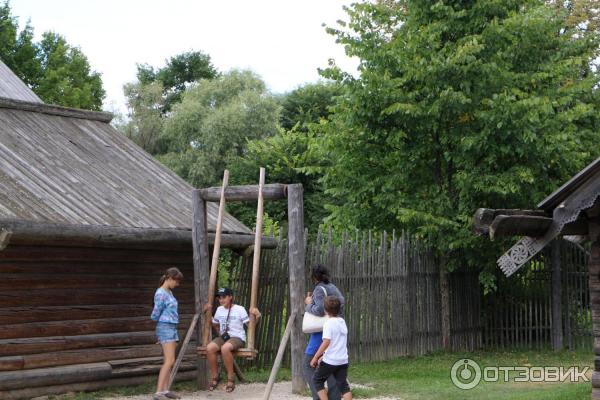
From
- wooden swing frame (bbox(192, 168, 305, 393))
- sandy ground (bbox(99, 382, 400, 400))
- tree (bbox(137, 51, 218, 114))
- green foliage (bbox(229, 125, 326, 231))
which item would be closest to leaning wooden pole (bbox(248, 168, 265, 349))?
wooden swing frame (bbox(192, 168, 305, 393))

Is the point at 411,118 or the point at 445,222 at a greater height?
the point at 411,118

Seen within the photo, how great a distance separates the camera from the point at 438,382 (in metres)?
13.0

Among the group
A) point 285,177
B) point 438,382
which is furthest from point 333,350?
point 285,177

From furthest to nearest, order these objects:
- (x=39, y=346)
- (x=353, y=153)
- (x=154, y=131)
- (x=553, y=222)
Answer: (x=154, y=131), (x=353, y=153), (x=39, y=346), (x=553, y=222)

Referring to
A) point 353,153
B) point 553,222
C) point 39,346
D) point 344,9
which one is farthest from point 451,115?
point 39,346

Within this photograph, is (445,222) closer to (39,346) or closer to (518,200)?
(518,200)

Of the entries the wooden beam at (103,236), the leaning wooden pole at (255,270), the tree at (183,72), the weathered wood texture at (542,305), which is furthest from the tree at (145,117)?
the leaning wooden pole at (255,270)

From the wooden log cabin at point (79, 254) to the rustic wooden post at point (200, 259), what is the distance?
0.25 m

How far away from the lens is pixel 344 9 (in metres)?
17.4

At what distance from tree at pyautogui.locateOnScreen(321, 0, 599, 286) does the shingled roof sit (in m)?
3.79

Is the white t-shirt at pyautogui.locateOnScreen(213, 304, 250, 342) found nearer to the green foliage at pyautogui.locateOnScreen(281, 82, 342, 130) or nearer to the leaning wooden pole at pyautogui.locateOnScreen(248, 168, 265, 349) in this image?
the leaning wooden pole at pyautogui.locateOnScreen(248, 168, 265, 349)

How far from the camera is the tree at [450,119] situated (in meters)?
15.8

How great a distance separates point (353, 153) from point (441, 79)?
217 centimetres

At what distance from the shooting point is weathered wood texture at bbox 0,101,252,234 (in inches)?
438
